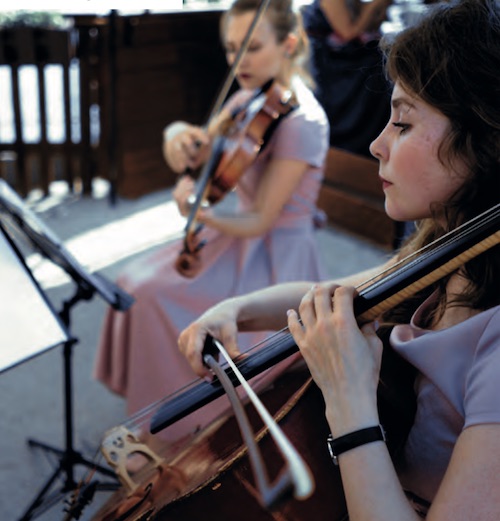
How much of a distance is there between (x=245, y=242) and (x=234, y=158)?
245mm

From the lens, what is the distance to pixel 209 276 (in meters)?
1.92

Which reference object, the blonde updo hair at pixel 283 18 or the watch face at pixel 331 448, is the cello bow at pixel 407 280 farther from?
the blonde updo hair at pixel 283 18

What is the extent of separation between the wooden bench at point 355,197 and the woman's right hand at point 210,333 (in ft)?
7.09

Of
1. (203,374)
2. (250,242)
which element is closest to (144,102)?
(250,242)

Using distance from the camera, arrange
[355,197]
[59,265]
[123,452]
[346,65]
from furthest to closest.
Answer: [355,197], [346,65], [59,265], [123,452]

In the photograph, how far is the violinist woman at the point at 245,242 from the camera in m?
1.88

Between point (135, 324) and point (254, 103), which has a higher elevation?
point (254, 103)

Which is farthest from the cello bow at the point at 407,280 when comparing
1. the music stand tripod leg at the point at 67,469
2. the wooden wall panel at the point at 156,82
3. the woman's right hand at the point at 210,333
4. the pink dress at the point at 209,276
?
the wooden wall panel at the point at 156,82

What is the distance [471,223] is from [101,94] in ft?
9.80

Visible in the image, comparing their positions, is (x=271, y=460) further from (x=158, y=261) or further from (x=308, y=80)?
(x=308, y=80)

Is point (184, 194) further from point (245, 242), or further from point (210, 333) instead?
point (210, 333)

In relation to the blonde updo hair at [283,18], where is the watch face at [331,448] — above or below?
below

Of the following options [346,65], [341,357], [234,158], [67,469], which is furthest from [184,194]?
[346,65]

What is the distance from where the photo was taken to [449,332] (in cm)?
87
